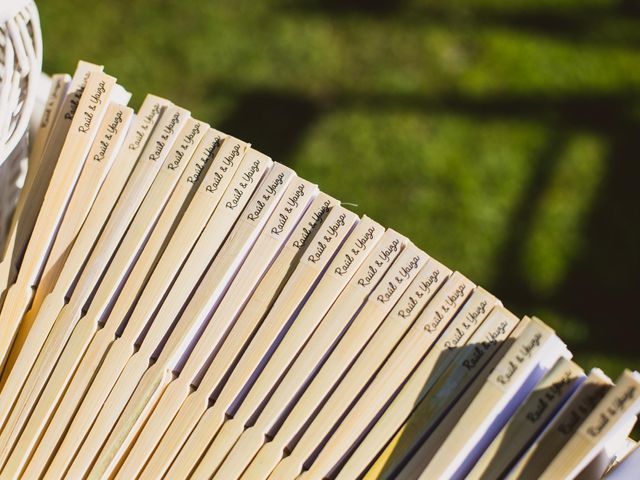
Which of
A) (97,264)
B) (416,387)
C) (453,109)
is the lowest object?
(97,264)

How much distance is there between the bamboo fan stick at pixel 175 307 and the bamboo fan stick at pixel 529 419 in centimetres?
36

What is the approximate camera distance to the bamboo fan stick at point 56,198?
3.16 ft

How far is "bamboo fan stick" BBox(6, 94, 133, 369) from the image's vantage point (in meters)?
0.96

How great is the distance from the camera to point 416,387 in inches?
33.8

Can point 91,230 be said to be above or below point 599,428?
below

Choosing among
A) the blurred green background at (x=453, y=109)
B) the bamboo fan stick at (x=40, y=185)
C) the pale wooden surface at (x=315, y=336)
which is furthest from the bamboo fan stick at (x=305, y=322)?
the blurred green background at (x=453, y=109)

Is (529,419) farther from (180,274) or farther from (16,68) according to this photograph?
(16,68)

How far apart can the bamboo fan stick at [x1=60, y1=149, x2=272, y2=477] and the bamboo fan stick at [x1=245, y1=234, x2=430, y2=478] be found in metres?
0.15

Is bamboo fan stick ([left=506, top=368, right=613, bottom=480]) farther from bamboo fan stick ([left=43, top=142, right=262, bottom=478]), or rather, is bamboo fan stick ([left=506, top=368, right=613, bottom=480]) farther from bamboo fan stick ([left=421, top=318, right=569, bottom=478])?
bamboo fan stick ([left=43, top=142, right=262, bottom=478])

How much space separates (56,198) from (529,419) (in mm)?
622

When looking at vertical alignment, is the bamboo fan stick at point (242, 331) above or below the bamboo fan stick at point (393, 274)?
below

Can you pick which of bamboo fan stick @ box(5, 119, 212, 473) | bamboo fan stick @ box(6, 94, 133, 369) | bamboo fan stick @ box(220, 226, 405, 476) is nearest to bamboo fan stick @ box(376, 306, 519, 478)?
bamboo fan stick @ box(220, 226, 405, 476)

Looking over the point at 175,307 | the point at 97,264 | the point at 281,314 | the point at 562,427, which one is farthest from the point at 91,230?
the point at 562,427

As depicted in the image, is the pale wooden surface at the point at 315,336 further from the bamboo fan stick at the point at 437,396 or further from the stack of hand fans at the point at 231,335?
the bamboo fan stick at the point at 437,396
